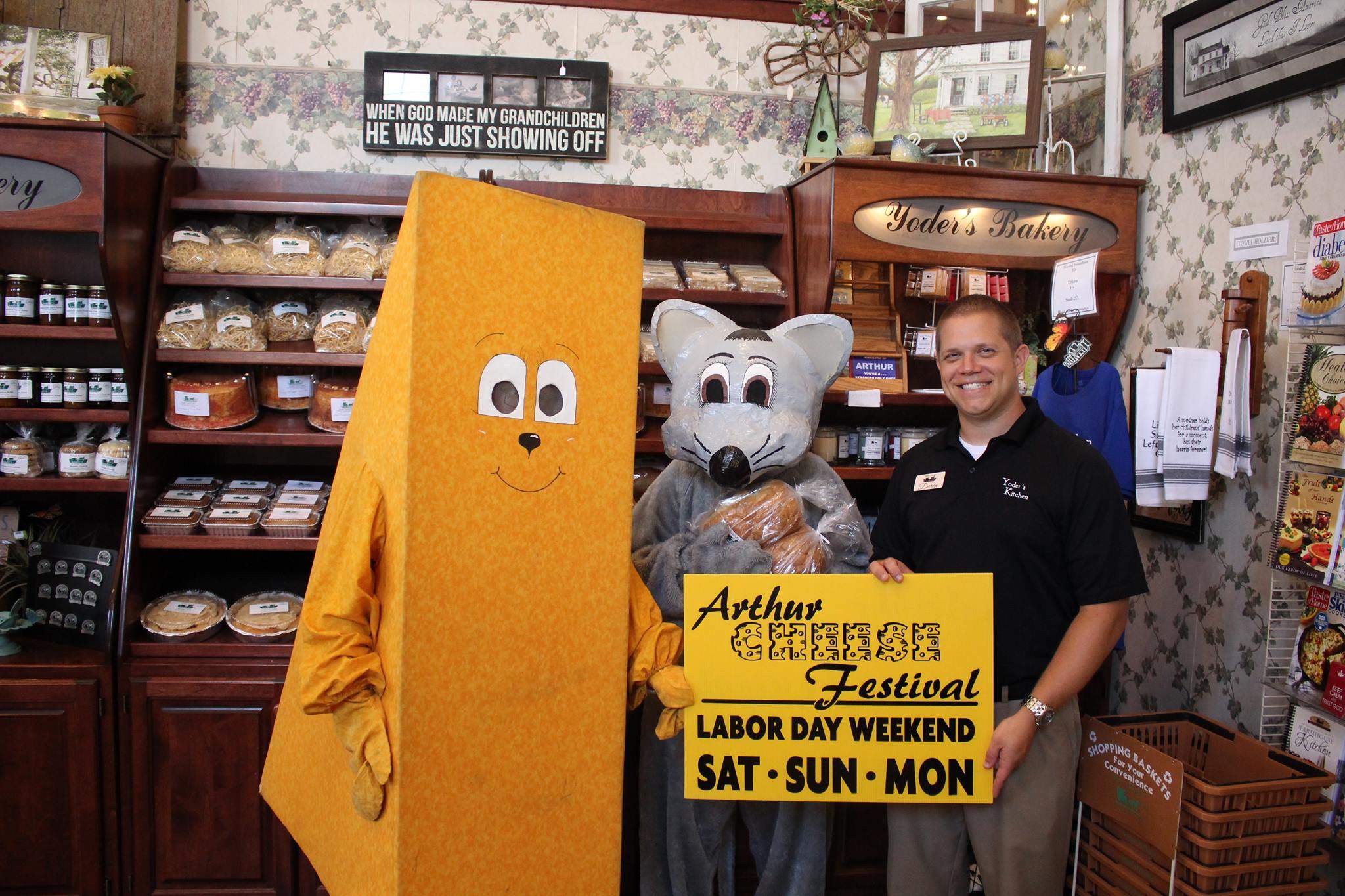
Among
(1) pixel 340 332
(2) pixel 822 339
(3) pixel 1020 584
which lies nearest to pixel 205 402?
(1) pixel 340 332

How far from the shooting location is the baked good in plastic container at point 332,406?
8.57 ft

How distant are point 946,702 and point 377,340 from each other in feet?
4.18

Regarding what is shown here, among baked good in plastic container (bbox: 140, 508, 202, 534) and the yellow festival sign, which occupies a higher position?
baked good in plastic container (bbox: 140, 508, 202, 534)

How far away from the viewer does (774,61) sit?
316 centimetres

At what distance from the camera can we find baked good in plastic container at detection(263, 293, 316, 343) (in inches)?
106

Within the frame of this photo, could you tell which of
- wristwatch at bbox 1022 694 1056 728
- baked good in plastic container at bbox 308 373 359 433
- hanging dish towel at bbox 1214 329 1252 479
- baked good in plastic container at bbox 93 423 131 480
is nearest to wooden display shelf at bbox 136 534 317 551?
baked good in plastic container at bbox 93 423 131 480

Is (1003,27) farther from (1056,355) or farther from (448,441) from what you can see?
(448,441)

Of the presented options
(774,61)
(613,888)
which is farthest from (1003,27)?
(613,888)

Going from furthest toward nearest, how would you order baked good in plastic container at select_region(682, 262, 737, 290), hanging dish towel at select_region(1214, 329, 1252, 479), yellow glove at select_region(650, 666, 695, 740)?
baked good in plastic container at select_region(682, 262, 737, 290)
hanging dish towel at select_region(1214, 329, 1252, 479)
yellow glove at select_region(650, 666, 695, 740)

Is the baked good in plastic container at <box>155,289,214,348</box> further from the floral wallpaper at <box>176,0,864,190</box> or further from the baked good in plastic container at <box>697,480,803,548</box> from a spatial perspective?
the baked good in plastic container at <box>697,480,803,548</box>

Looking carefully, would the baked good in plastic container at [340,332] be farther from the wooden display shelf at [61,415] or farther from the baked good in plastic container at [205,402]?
the wooden display shelf at [61,415]

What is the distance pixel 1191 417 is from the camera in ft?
7.67

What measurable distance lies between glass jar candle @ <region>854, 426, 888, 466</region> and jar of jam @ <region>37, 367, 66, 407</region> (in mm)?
2472

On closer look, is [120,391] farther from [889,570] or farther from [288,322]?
[889,570]
